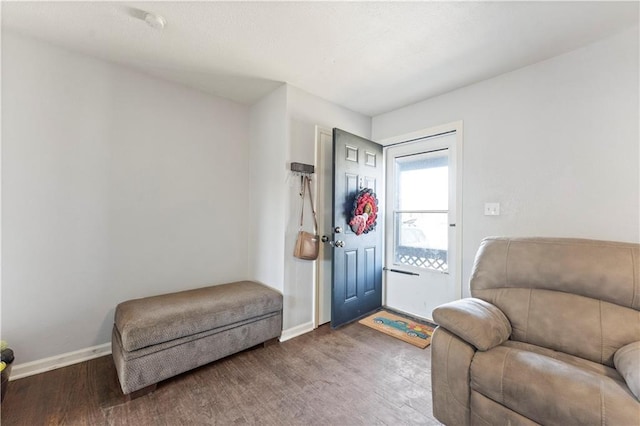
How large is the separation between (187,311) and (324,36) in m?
2.19

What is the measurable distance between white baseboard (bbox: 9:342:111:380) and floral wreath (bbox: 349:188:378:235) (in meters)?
2.38

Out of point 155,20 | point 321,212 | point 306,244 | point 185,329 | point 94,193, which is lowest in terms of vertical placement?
point 185,329

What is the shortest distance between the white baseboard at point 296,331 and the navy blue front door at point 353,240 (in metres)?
0.25

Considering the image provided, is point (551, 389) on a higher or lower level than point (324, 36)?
lower

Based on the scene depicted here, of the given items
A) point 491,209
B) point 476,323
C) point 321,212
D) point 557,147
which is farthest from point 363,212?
point 557,147

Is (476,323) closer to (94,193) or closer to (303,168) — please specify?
(303,168)

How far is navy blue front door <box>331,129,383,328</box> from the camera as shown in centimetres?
261

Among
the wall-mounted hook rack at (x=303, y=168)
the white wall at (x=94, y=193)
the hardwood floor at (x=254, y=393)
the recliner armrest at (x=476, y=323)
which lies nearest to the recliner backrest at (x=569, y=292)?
the recliner armrest at (x=476, y=323)

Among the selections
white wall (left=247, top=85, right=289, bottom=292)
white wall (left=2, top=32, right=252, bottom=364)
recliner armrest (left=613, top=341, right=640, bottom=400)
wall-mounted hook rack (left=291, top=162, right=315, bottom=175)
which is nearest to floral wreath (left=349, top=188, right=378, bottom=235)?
wall-mounted hook rack (left=291, top=162, right=315, bottom=175)

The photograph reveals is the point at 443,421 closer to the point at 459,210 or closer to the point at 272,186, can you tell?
the point at 459,210

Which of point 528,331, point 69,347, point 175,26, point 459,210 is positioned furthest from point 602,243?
point 69,347

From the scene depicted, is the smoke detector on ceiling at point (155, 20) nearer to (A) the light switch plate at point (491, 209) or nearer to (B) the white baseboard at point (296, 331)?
(B) the white baseboard at point (296, 331)

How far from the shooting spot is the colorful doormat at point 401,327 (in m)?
2.42

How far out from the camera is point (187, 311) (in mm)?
1900
